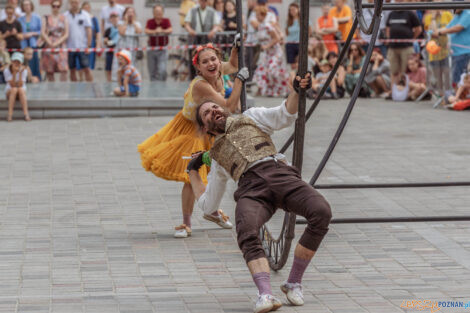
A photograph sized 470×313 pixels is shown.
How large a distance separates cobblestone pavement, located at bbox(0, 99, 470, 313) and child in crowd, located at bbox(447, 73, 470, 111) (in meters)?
3.36

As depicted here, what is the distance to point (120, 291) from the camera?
5.77 meters

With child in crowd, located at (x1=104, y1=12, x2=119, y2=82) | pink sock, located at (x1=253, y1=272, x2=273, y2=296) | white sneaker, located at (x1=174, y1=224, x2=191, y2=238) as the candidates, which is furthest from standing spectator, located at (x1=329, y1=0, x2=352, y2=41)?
pink sock, located at (x1=253, y1=272, x2=273, y2=296)

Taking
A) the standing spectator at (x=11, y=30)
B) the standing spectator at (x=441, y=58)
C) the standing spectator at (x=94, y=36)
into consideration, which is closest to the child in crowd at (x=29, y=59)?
the standing spectator at (x=11, y=30)

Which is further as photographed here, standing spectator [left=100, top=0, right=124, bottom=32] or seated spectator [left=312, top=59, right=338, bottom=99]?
standing spectator [left=100, top=0, right=124, bottom=32]

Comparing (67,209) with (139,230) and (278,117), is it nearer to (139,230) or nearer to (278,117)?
(139,230)

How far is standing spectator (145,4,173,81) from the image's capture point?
18984 millimetres

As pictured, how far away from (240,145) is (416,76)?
1233 cm

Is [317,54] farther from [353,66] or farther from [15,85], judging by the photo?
[15,85]

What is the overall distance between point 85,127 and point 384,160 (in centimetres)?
492

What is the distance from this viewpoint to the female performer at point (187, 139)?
686 centimetres

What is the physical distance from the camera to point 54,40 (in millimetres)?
18922

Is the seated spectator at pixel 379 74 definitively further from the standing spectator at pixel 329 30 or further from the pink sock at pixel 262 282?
the pink sock at pixel 262 282

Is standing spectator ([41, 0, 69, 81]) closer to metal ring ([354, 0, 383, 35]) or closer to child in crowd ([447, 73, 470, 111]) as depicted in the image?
child in crowd ([447, 73, 470, 111])

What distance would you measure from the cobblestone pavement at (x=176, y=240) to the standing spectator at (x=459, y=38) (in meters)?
3.67
